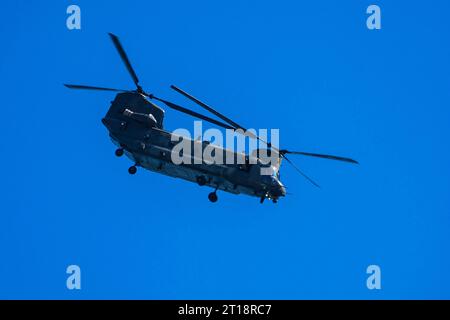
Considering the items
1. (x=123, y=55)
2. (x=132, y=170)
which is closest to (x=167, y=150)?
(x=132, y=170)

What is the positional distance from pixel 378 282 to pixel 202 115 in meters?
20.5

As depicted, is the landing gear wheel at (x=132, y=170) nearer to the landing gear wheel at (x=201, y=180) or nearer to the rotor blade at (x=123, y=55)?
the landing gear wheel at (x=201, y=180)

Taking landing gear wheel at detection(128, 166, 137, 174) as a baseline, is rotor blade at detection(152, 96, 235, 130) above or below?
above

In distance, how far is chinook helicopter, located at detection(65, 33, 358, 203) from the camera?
44.2m

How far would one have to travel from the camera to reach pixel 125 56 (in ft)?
150

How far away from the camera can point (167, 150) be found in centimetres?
4591

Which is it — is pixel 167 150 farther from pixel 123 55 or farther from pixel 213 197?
pixel 123 55

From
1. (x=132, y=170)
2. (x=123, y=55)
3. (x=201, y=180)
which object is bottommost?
(x=201, y=180)

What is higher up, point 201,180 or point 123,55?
point 123,55

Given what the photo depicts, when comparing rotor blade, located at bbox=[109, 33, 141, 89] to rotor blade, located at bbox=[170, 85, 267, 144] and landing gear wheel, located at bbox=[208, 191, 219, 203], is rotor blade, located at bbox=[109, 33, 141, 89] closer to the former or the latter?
rotor blade, located at bbox=[170, 85, 267, 144]

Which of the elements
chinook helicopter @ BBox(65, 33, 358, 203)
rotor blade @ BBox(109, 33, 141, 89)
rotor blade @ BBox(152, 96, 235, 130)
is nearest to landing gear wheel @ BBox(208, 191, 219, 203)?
chinook helicopter @ BBox(65, 33, 358, 203)

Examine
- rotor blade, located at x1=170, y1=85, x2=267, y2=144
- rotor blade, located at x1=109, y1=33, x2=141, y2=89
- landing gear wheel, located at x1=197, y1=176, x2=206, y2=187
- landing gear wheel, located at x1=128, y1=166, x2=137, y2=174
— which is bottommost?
landing gear wheel, located at x1=197, y1=176, x2=206, y2=187

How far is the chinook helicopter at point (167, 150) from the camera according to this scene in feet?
145

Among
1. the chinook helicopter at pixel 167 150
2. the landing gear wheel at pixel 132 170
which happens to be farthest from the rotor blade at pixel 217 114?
the landing gear wheel at pixel 132 170
